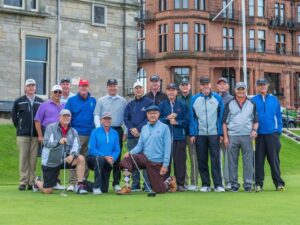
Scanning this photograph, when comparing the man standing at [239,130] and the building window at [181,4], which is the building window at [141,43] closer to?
the building window at [181,4]

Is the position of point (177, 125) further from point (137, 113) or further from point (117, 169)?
point (117, 169)

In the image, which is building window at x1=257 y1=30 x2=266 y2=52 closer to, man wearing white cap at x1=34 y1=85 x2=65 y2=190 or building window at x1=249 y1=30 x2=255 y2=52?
building window at x1=249 y1=30 x2=255 y2=52

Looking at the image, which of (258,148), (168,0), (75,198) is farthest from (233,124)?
(168,0)

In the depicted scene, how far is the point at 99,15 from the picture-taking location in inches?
1094

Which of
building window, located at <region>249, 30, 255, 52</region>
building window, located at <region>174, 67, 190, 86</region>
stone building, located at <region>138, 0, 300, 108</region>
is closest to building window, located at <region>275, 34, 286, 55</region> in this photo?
stone building, located at <region>138, 0, 300, 108</region>

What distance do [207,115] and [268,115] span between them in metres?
1.18

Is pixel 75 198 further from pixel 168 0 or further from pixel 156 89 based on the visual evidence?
pixel 168 0

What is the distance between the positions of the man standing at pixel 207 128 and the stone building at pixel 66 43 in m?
14.5

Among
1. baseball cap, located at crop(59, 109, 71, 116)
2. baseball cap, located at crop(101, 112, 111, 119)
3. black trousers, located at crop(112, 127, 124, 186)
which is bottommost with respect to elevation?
black trousers, located at crop(112, 127, 124, 186)

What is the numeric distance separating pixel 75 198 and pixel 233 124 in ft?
11.1

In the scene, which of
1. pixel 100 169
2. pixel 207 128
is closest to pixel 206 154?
pixel 207 128

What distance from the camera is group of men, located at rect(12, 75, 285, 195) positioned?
451 inches

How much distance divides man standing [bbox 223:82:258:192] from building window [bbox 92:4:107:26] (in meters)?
16.5

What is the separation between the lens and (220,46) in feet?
193
